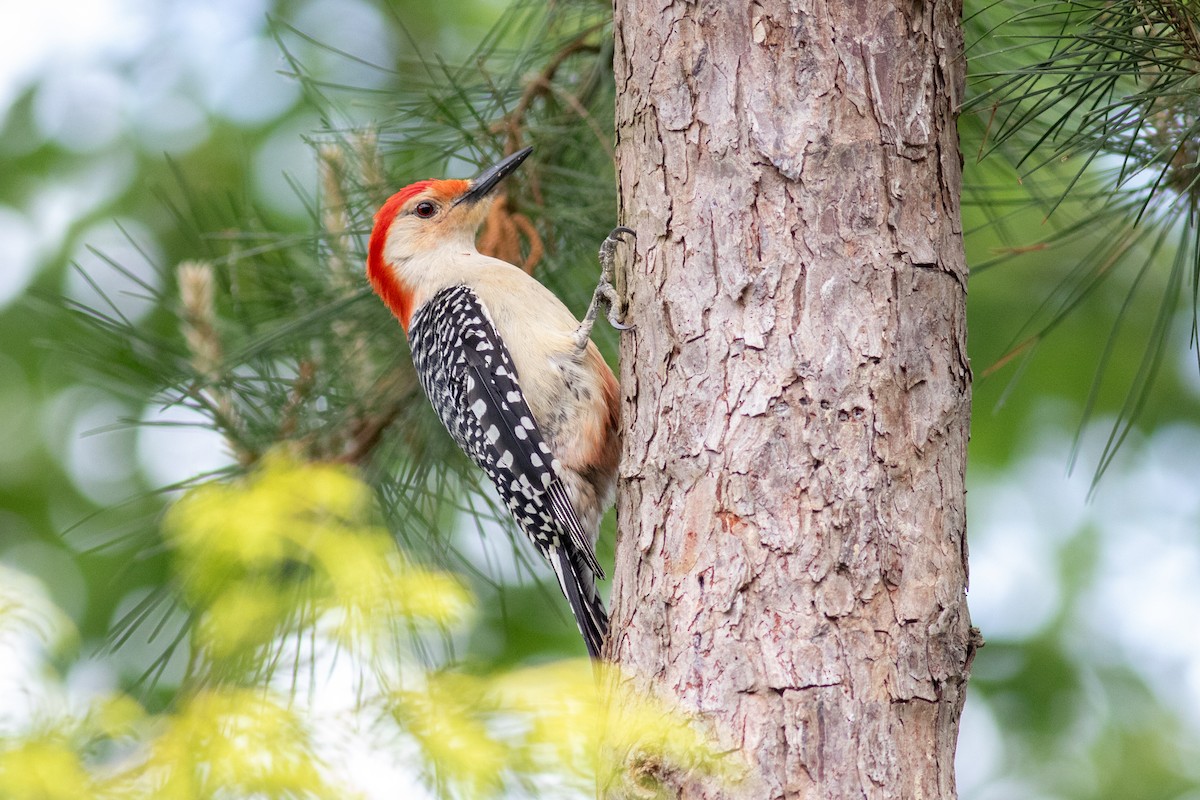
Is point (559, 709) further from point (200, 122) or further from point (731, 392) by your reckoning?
point (200, 122)

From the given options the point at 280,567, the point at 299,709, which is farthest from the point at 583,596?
the point at 299,709

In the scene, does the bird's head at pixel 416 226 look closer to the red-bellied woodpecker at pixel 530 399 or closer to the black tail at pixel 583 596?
the red-bellied woodpecker at pixel 530 399

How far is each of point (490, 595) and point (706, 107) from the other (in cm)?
366

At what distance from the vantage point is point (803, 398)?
7.67 ft

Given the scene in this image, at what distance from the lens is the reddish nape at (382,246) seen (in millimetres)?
3812

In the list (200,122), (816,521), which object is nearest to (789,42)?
(816,521)

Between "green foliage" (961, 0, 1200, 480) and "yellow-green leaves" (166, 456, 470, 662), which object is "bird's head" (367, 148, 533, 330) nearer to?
"green foliage" (961, 0, 1200, 480)

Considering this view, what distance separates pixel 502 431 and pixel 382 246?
0.87 meters

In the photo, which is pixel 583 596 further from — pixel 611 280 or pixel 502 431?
pixel 611 280

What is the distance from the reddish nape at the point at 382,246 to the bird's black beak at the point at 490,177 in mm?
77

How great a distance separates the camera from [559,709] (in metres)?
1.39

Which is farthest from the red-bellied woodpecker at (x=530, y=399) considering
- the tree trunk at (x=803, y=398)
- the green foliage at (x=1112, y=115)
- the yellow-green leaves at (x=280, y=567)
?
the yellow-green leaves at (x=280, y=567)

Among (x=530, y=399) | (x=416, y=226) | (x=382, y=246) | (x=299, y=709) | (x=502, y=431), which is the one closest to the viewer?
(x=299, y=709)

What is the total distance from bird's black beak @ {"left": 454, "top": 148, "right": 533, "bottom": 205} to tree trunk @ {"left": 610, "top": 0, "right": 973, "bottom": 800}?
3.08 feet
